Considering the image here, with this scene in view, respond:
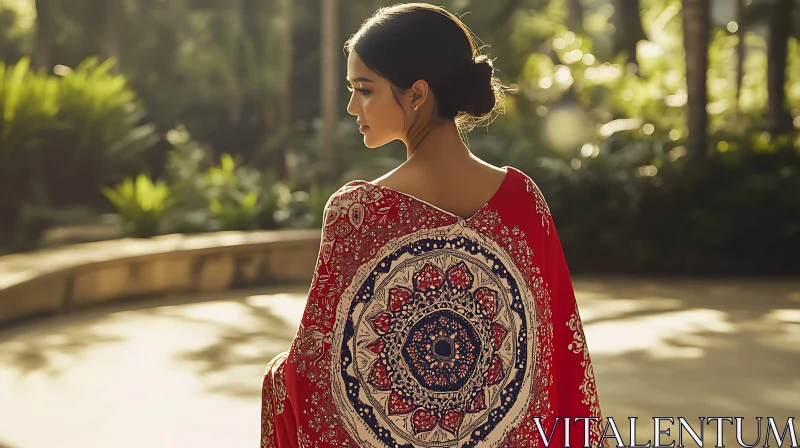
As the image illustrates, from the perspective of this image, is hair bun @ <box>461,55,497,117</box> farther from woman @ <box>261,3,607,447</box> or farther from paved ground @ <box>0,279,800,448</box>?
paved ground @ <box>0,279,800,448</box>

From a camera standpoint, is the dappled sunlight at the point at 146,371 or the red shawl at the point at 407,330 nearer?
the red shawl at the point at 407,330

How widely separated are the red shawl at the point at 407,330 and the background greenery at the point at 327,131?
26.2 ft

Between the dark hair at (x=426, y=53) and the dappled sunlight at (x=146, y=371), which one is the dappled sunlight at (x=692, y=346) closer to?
the dappled sunlight at (x=146, y=371)

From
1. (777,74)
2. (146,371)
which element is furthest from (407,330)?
(777,74)

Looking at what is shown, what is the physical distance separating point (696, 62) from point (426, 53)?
9.70 metres

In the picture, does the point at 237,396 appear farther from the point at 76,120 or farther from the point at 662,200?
the point at 76,120

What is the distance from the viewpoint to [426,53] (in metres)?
2.28

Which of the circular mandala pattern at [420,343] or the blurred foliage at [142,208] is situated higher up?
the blurred foliage at [142,208]

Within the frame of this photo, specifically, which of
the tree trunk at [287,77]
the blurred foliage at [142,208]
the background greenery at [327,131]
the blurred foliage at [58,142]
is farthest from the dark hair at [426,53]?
the tree trunk at [287,77]

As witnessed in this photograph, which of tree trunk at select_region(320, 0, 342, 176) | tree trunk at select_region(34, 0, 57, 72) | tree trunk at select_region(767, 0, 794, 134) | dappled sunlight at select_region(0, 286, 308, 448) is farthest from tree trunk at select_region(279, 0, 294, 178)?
dappled sunlight at select_region(0, 286, 308, 448)

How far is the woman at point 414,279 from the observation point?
2.31 meters

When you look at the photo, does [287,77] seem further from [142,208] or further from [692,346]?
[692,346]

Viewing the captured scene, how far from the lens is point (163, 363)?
6.43 m

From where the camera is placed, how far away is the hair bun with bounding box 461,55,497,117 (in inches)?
92.7
